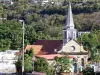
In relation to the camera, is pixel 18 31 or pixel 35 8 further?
pixel 35 8

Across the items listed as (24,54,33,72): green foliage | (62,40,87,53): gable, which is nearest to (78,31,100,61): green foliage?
(62,40,87,53): gable

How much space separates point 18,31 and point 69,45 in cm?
2658

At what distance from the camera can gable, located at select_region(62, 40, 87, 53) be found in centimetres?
6103

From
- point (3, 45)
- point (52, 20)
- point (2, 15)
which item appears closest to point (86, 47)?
point (3, 45)

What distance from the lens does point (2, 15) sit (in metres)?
139

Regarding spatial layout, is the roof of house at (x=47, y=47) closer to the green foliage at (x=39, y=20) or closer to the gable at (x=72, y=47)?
the gable at (x=72, y=47)

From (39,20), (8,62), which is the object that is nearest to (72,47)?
(8,62)

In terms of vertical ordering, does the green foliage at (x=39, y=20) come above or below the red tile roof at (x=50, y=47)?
below

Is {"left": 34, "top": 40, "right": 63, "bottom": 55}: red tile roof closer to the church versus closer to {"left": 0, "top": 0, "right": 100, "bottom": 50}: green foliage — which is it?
the church

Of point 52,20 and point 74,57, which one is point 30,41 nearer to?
point 74,57

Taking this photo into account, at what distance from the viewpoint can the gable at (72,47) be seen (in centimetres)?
6103

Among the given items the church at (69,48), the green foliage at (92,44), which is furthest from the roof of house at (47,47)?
the green foliage at (92,44)

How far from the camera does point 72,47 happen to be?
61156 millimetres

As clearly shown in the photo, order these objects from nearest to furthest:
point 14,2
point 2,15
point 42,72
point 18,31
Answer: point 42,72 → point 18,31 → point 2,15 → point 14,2
